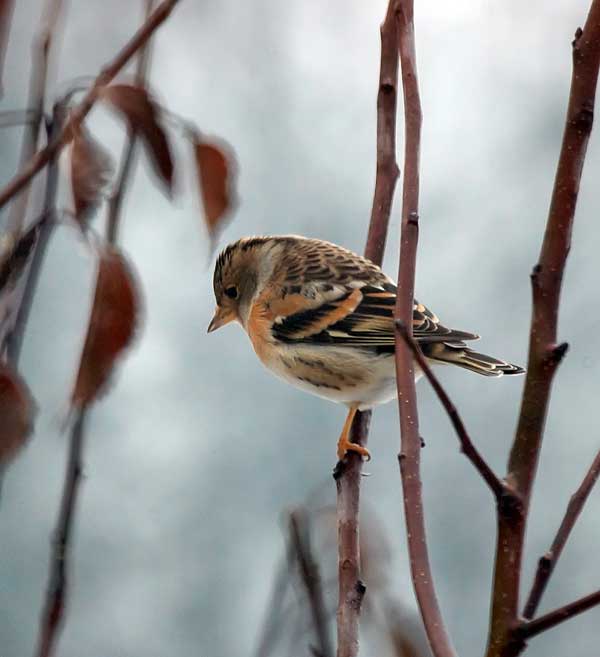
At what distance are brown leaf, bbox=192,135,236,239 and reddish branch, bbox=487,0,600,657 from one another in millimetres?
324

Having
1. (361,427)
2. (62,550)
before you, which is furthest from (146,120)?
(361,427)

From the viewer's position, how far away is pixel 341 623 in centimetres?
130

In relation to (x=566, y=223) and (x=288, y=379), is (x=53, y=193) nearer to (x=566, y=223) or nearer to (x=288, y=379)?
(x=566, y=223)

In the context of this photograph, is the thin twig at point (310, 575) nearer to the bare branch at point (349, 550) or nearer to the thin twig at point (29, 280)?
the bare branch at point (349, 550)

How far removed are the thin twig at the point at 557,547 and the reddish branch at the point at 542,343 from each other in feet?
0.13

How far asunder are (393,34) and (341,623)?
118 centimetres

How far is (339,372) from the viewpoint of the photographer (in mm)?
2785

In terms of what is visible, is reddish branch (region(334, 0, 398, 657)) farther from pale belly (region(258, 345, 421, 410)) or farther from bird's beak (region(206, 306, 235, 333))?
bird's beak (region(206, 306, 235, 333))

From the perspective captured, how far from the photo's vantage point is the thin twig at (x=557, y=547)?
3.25 ft

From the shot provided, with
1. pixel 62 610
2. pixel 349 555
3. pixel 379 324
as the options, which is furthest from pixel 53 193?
pixel 379 324

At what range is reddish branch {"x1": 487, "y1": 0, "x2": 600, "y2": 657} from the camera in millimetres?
947

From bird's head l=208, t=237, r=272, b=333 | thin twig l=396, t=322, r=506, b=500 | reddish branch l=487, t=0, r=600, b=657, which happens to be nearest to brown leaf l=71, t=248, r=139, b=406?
thin twig l=396, t=322, r=506, b=500

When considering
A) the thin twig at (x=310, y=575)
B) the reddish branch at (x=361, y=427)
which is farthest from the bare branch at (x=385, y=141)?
the thin twig at (x=310, y=575)

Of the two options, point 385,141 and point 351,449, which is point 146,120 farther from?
point 351,449
